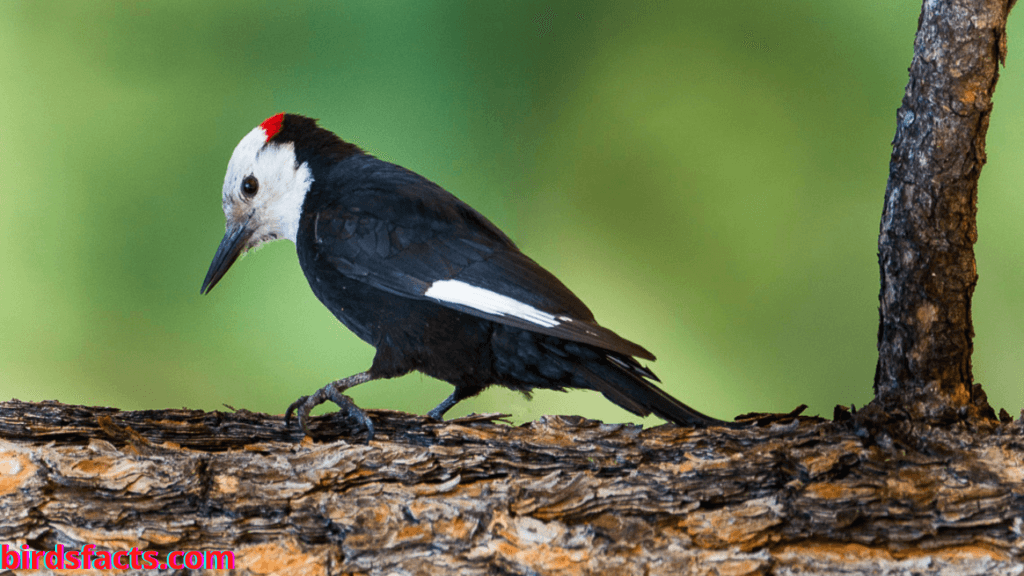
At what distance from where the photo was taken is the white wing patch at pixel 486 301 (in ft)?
3.99

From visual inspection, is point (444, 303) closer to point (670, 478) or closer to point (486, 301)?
point (486, 301)

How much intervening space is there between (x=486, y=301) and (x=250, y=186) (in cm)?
55

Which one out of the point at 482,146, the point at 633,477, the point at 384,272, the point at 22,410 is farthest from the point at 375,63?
the point at 633,477

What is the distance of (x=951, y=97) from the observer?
44.7 inches

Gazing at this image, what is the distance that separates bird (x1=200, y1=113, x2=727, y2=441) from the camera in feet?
4.07

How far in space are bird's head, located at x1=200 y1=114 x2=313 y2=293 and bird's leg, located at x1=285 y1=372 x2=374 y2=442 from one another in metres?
0.33

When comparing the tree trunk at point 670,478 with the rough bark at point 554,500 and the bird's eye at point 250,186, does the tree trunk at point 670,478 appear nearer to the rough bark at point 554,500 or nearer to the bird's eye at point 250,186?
the rough bark at point 554,500

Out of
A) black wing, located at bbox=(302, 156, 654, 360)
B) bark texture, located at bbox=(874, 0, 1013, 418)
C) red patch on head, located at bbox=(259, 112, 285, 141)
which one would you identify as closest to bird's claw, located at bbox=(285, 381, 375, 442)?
black wing, located at bbox=(302, 156, 654, 360)

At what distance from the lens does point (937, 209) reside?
1.16m

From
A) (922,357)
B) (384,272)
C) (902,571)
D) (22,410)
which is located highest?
(384,272)

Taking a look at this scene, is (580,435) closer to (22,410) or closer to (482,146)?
(22,410)

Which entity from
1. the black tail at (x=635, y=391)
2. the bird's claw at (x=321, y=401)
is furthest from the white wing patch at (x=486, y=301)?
the bird's claw at (x=321, y=401)

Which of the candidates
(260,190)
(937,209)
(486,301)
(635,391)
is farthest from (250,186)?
(937,209)

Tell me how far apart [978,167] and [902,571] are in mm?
558
